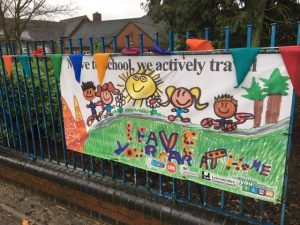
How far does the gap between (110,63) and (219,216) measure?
160 cm

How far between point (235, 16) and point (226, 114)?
8.04m

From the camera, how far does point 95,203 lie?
11.1 ft

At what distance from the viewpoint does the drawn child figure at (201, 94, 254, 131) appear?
2266 millimetres

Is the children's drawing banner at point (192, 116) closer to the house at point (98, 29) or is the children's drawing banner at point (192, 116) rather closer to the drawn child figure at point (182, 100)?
the drawn child figure at point (182, 100)

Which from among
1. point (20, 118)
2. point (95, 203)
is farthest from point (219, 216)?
point (20, 118)

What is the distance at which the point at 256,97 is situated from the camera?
2.16 metres

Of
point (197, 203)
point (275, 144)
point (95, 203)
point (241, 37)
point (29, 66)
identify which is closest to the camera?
point (275, 144)

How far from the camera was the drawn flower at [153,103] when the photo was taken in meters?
2.67

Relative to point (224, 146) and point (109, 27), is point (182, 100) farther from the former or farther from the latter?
point (109, 27)

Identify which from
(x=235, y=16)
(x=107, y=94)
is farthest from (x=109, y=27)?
(x=107, y=94)

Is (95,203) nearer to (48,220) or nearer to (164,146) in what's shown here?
(48,220)

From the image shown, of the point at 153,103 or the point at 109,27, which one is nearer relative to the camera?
the point at 153,103

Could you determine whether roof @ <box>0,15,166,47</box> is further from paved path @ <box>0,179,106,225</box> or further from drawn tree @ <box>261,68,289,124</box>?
drawn tree @ <box>261,68,289,124</box>

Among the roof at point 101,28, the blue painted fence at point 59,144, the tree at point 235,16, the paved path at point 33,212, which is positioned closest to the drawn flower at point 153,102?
the blue painted fence at point 59,144
